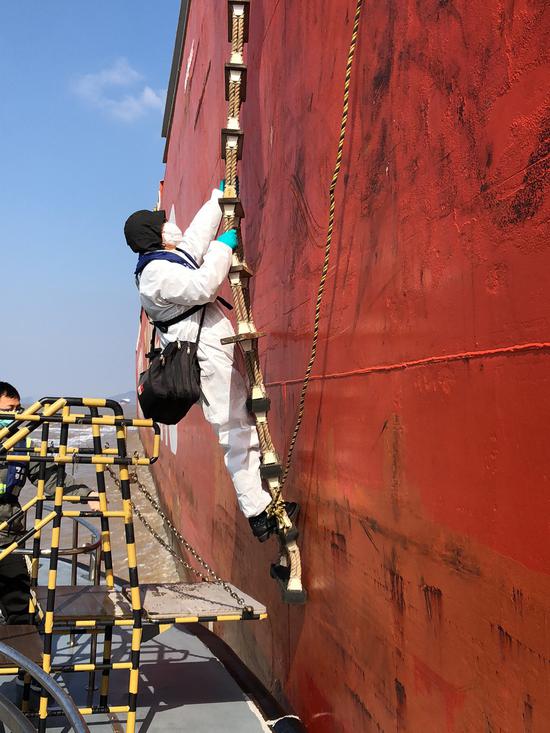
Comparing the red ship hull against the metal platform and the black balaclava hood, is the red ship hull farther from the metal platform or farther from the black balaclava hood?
the black balaclava hood

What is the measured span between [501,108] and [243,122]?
3.37m

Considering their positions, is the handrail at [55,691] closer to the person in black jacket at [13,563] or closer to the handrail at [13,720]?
the handrail at [13,720]

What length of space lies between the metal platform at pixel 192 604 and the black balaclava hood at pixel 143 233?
1.58 metres

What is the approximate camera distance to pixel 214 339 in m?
3.09

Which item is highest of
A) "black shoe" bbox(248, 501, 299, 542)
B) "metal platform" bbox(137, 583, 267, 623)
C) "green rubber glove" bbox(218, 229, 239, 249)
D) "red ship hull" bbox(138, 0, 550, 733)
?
"green rubber glove" bbox(218, 229, 239, 249)

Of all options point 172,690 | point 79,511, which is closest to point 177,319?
point 79,511

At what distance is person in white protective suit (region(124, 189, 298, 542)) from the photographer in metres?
2.93

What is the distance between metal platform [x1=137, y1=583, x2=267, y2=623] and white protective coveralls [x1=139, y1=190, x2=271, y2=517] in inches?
16.1

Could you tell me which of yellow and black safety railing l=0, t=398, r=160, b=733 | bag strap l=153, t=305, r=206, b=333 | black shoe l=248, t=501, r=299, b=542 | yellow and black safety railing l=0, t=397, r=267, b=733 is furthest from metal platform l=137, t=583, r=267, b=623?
bag strap l=153, t=305, r=206, b=333

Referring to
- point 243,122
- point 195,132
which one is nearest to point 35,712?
point 243,122

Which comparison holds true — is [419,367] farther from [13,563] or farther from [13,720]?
[13,563]

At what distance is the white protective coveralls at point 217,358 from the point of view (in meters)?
2.90

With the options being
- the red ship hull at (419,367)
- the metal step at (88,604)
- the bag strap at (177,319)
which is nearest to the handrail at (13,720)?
the red ship hull at (419,367)

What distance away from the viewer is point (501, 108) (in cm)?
150
